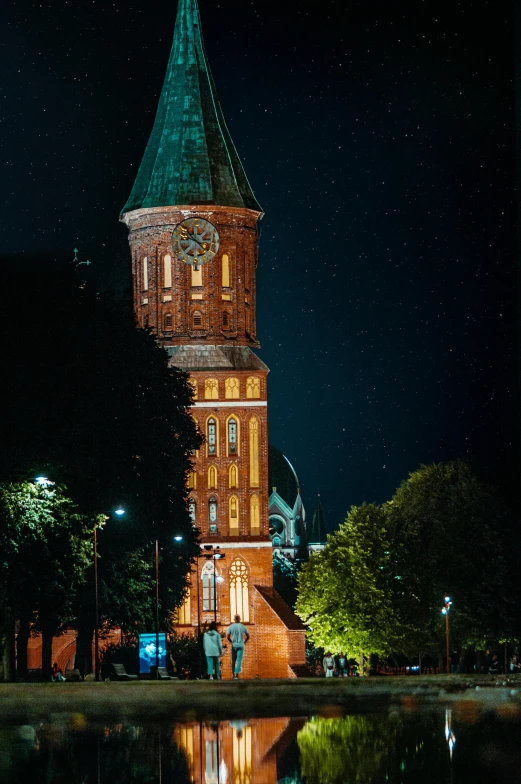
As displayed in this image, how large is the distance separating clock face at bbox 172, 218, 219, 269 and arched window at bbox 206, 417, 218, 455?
10048mm

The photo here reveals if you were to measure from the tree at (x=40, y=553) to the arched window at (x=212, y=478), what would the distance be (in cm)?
5095

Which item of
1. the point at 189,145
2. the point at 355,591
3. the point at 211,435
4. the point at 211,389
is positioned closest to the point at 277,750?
the point at 355,591

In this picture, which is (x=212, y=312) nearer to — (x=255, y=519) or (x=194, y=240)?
(x=194, y=240)

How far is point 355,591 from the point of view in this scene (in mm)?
80875

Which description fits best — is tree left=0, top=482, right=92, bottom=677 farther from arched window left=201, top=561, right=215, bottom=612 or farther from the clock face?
the clock face

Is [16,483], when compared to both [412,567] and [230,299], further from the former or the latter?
[230,299]

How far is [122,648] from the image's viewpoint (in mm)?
64250

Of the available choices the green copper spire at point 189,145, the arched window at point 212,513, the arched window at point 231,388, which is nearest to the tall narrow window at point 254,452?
the arched window at point 231,388

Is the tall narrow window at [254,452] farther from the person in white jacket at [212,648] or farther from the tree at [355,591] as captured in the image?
the person in white jacket at [212,648]

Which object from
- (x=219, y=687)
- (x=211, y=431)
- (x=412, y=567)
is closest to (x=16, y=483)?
(x=219, y=687)

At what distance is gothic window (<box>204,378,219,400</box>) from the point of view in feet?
323

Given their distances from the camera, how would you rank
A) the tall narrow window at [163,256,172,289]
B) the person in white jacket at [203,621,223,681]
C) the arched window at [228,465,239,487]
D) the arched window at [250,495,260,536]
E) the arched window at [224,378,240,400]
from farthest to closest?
the tall narrow window at [163,256,172,289], the arched window at [228,465,239,487], the arched window at [250,495,260,536], the arched window at [224,378,240,400], the person in white jacket at [203,621,223,681]

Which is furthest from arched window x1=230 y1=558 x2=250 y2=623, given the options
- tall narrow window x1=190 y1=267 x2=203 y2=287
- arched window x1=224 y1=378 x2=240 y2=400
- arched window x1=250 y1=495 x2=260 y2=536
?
tall narrow window x1=190 y1=267 x2=203 y2=287

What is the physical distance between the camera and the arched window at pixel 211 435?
324 feet
